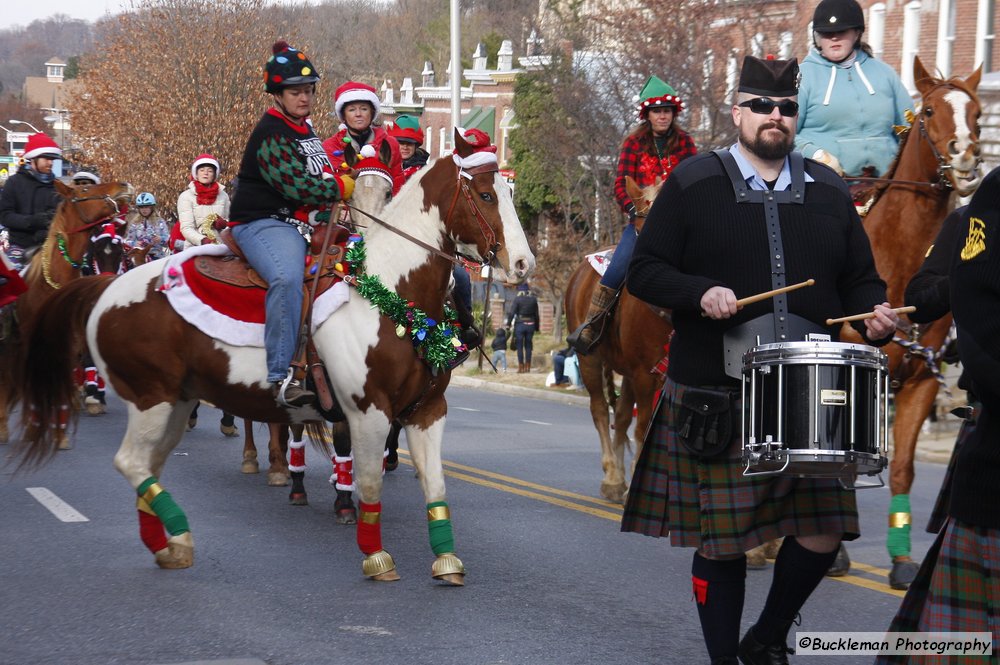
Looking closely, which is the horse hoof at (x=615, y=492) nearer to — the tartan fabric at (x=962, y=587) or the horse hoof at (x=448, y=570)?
the horse hoof at (x=448, y=570)

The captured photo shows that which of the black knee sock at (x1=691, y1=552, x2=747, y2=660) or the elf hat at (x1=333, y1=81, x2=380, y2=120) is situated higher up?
the elf hat at (x1=333, y1=81, x2=380, y2=120)

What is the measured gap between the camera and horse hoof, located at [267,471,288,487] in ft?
39.0

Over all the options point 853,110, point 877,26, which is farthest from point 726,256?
point 877,26

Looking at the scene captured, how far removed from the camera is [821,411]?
4930mm

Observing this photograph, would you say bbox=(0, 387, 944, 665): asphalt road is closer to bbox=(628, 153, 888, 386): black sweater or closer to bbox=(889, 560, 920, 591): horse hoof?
bbox=(889, 560, 920, 591): horse hoof

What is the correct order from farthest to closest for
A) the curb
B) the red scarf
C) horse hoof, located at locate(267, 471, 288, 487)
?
the curb < the red scarf < horse hoof, located at locate(267, 471, 288, 487)

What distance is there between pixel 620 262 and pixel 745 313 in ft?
16.7

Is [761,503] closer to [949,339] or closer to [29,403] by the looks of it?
[949,339]

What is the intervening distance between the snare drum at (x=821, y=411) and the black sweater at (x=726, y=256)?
466 mm

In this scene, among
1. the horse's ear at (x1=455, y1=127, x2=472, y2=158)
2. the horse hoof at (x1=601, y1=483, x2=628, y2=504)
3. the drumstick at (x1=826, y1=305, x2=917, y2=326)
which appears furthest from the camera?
the horse hoof at (x1=601, y1=483, x2=628, y2=504)

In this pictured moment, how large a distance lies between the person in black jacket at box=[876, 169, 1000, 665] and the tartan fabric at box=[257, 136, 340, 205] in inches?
181

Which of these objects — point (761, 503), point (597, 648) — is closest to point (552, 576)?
point (597, 648)

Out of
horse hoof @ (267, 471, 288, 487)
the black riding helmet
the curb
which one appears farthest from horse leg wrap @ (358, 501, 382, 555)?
the curb

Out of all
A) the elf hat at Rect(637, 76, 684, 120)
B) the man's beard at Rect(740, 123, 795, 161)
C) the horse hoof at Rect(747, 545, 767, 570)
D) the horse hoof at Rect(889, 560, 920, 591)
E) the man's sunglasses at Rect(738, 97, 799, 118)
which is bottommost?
the horse hoof at Rect(747, 545, 767, 570)
